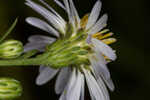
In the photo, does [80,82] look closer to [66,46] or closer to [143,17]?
[66,46]

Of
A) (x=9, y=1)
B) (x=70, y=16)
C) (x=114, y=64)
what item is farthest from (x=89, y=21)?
(x=114, y=64)

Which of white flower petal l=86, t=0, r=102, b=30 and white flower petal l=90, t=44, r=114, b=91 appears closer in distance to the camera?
white flower petal l=90, t=44, r=114, b=91

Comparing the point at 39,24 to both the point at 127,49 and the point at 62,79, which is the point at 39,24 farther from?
the point at 127,49

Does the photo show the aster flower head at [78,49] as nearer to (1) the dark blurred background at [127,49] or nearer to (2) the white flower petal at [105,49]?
(2) the white flower petal at [105,49]

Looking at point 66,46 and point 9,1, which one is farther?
point 9,1

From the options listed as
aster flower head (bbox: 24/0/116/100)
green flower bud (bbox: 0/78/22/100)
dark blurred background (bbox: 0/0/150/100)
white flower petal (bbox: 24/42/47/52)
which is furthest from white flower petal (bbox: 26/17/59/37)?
dark blurred background (bbox: 0/0/150/100)

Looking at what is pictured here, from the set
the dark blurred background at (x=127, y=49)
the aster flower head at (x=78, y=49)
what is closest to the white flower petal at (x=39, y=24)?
the aster flower head at (x=78, y=49)

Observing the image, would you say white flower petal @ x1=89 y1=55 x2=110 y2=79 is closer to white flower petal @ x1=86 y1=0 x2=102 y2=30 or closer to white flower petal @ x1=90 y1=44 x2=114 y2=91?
white flower petal @ x1=90 y1=44 x2=114 y2=91
